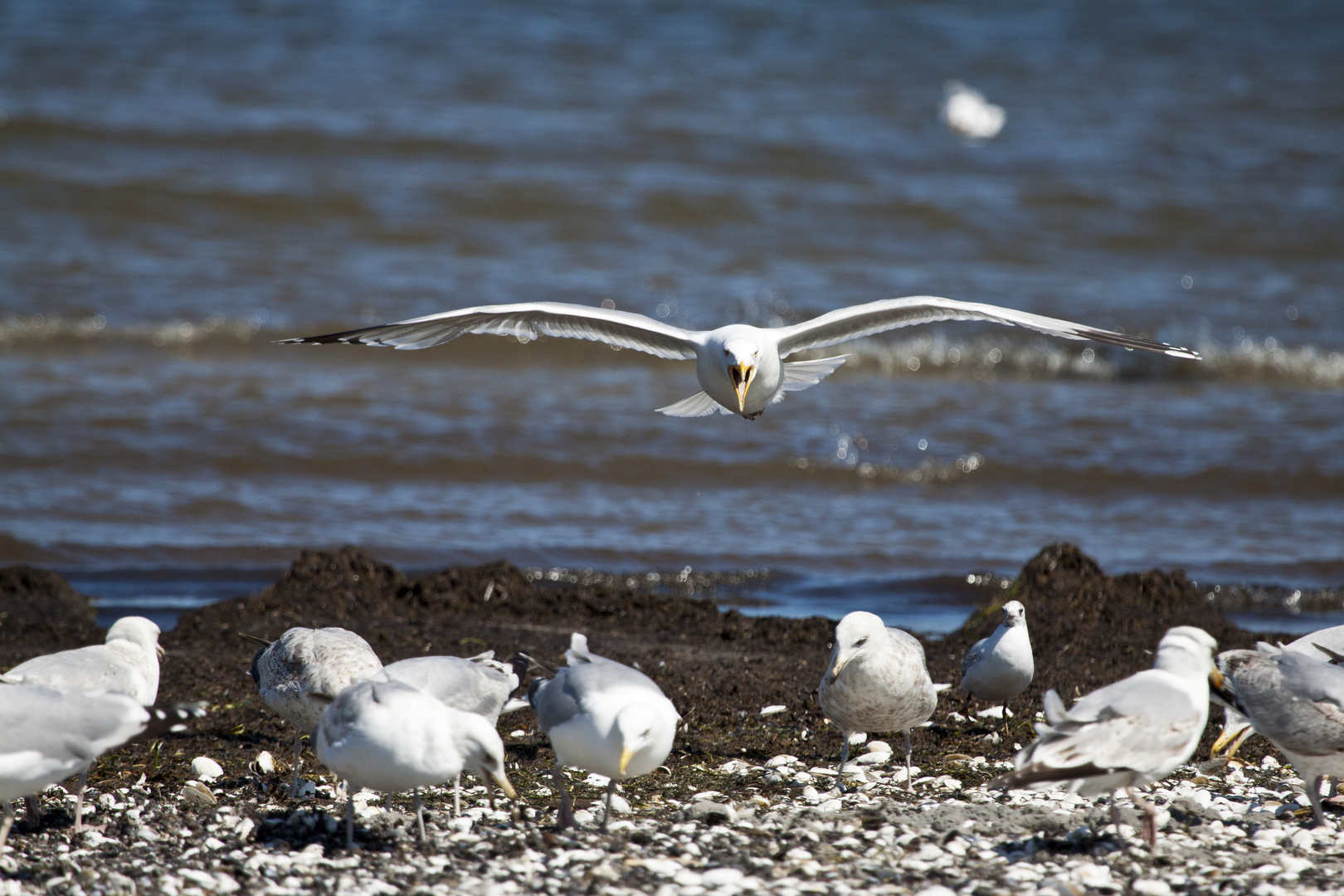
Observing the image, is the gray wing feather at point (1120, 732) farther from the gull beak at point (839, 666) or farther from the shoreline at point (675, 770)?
the gull beak at point (839, 666)

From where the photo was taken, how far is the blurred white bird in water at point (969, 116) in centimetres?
1803

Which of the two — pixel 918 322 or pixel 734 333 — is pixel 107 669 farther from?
pixel 918 322

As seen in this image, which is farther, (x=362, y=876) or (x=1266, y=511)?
(x=1266, y=511)

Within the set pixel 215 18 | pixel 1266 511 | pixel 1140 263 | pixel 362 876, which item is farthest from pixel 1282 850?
pixel 215 18

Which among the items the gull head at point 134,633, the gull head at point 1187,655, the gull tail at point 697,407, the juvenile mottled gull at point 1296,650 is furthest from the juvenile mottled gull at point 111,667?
the juvenile mottled gull at point 1296,650

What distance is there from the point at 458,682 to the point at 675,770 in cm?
→ 97

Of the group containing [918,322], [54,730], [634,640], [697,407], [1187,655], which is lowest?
[634,640]

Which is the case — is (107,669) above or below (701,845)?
above

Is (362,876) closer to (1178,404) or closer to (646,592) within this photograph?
(646,592)

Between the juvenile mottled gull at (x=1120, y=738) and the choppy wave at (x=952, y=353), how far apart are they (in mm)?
8935

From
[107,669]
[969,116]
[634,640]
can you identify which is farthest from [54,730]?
[969,116]

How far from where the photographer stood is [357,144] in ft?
57.8

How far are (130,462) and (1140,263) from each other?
11275 millimetres

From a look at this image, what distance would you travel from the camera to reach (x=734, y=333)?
6.15 m
